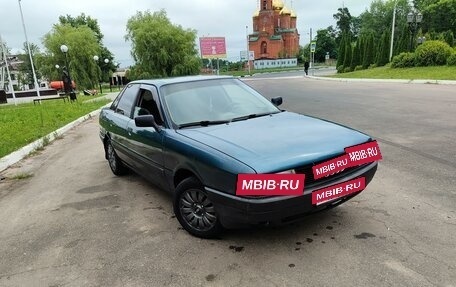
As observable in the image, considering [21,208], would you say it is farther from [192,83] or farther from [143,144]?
[192,83]

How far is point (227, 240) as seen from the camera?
3.58 m

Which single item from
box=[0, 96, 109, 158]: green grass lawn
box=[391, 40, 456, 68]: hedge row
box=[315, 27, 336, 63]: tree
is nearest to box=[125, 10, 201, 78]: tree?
box=[391, 40, 456, 68]: hedge row

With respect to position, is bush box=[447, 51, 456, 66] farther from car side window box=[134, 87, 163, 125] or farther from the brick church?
the brick church

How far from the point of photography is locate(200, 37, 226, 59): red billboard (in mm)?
60844

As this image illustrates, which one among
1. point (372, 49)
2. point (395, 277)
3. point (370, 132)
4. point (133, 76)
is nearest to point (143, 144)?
Result: point (395, 277)

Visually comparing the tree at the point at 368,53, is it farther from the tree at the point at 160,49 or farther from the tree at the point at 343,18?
the tree at the point at 343,18

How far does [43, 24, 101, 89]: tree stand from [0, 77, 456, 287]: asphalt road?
44.8 m

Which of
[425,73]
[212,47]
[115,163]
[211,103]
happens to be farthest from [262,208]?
[212,47]

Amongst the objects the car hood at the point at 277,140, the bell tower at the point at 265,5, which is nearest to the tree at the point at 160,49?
the bell tower at the point at 265,5

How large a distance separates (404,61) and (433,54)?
7.67 feet

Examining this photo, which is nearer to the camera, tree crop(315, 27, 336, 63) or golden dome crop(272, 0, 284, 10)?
golden dome crop(272, 0, 284, 10)

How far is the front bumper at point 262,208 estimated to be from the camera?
2.96 metres

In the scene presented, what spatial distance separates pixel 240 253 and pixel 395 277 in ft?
4.14

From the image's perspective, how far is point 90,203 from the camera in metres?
4.90
